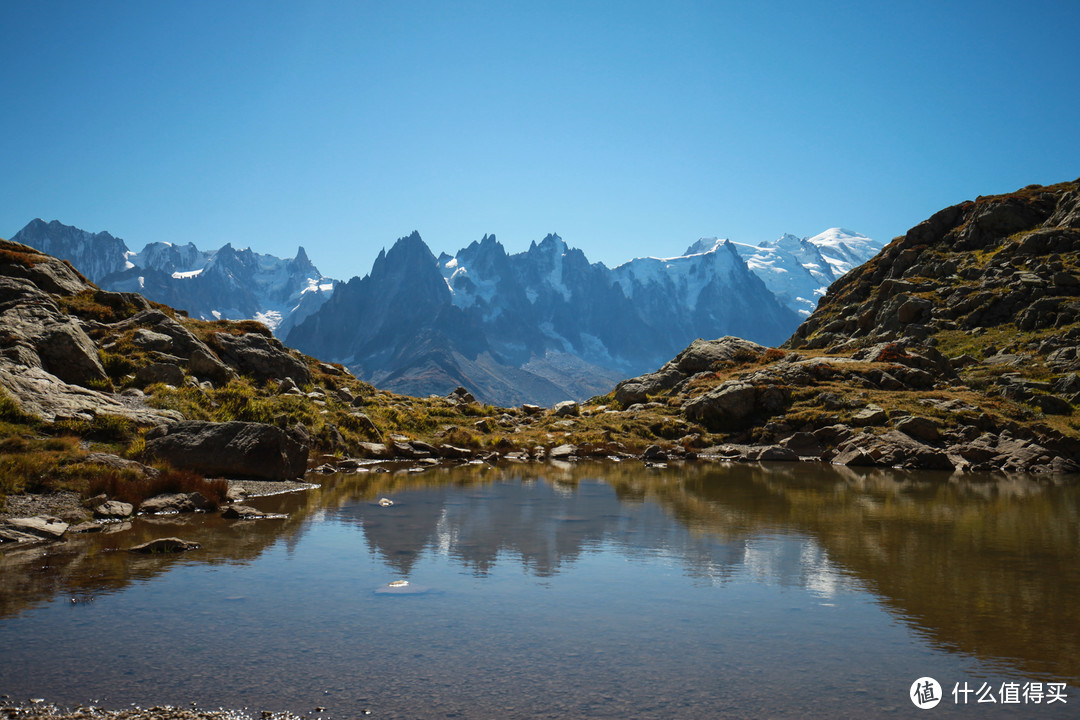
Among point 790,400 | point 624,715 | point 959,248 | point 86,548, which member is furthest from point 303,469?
point 959,248

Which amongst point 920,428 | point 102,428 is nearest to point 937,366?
point 920,428

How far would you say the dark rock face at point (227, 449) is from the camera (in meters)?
22.0

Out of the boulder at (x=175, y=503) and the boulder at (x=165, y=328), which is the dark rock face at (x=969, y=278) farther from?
the boulder at (x=175, y=503)

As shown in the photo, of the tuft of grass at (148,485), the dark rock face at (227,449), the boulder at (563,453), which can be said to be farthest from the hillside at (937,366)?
the tuft of grass at (148,485)

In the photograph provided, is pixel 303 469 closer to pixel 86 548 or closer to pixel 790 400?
pixel 86 548

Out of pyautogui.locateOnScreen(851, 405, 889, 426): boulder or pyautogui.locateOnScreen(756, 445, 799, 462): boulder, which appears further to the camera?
pyautogui.locateOnScreen(851, 405, 889, 426): boulder

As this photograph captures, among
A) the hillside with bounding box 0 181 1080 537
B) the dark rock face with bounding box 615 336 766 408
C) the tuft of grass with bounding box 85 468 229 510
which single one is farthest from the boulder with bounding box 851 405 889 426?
the tuft of grass with bounding box 85 468 229 510

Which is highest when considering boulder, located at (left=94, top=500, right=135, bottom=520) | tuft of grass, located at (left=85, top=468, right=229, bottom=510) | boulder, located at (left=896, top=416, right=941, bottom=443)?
boulder, located at (left=896, top=416, right=941, bottom=443)

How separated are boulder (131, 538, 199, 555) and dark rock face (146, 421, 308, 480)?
28.3 feet

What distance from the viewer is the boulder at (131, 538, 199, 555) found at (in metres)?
13.6

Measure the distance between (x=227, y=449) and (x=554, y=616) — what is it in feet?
54.5

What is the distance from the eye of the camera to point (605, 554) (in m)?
15.1

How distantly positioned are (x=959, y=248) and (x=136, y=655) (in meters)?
102

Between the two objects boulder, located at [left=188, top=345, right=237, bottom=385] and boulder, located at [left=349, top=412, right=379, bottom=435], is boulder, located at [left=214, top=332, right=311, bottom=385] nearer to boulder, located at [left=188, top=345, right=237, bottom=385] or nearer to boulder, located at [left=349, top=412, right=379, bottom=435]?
boulder, located at [left=188, top=345, right=237, bottom=385]
